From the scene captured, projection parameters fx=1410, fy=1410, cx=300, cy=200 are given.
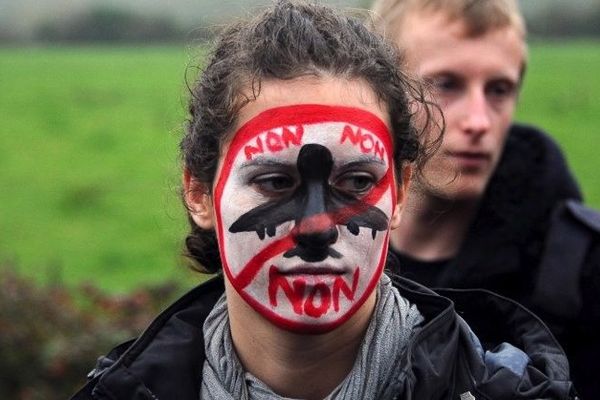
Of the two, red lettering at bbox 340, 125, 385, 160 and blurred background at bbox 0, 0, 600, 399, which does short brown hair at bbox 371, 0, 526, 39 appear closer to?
blurred background at bbox 0, 0, 600, 399

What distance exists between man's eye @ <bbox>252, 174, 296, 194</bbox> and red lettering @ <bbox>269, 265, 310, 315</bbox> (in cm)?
19

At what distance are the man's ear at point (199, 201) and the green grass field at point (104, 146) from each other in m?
4.48

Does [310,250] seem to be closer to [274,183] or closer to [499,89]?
[274,183]

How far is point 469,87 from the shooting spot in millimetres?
4902

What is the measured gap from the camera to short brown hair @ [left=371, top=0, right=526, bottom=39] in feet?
16.3

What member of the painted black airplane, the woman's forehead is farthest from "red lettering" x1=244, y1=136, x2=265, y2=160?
the painted black airplane

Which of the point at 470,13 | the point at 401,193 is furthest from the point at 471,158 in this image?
the point at 401,193

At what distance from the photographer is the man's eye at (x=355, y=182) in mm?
3428

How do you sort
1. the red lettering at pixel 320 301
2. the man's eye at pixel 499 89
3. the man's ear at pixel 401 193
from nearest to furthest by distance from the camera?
1. the red lettering at pixel 320 301
2. the man's ear at pixel 401 193
3. the man's eye at pixel 499 89

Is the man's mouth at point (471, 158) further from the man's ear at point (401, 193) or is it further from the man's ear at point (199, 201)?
the man's ear at point (199, 201)

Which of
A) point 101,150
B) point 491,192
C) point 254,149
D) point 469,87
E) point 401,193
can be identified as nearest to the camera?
point 254,149

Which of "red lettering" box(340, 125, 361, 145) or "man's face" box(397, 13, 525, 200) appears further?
"man's face" box(397, 13, 525, 200)

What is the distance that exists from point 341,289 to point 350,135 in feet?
1.23

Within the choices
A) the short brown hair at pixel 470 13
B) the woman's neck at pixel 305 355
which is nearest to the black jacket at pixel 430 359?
the woman's neck at pixel 305 355
